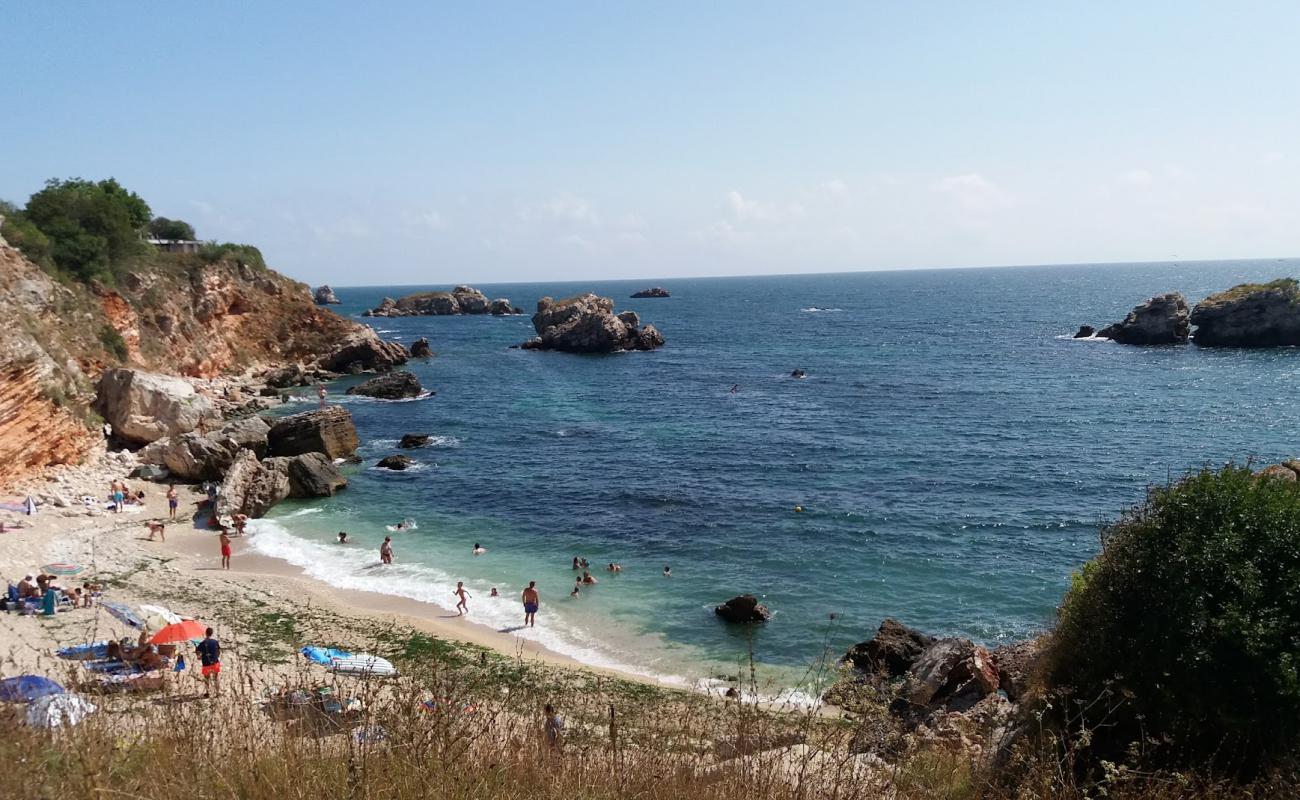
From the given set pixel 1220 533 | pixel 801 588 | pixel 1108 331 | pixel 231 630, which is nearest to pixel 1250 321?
pixel 1108 331

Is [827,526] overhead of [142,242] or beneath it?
beneath

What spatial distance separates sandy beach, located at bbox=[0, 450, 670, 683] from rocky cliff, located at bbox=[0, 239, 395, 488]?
246 cm

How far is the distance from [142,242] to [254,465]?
32165mm

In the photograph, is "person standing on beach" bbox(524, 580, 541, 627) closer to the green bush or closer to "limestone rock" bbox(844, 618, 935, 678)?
"limestone rock" bbox(844, 618, 935, 678)

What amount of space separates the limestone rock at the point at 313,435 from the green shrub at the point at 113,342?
12567mm

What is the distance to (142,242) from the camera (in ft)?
182

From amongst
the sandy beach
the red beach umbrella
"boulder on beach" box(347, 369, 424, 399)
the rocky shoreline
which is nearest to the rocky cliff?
the sandy beach

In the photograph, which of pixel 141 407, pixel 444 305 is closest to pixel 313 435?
pixel 141 407

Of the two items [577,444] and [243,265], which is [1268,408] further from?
[243,265]

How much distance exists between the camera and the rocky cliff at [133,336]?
100 feet

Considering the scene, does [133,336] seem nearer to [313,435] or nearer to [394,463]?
[313,435]

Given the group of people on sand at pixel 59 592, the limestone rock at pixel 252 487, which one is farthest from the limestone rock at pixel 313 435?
the group of people on sand at pixel 59 592

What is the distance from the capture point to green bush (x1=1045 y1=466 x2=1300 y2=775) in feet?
30.8

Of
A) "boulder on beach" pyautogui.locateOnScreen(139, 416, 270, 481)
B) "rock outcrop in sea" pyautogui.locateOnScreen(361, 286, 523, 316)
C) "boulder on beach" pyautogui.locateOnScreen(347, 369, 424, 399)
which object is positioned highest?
"rock outcrop in sea" pyautogui.locateOnScreen(361, 286, 523, 316)
